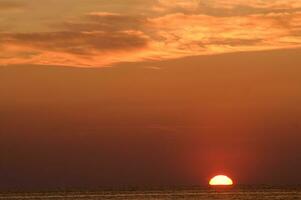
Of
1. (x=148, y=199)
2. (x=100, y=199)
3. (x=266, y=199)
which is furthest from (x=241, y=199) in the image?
(x=100, y=199)

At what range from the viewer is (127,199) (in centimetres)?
19725

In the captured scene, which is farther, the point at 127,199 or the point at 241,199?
the point at 127,199

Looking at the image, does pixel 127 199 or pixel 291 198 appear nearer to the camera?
pixel 291 198

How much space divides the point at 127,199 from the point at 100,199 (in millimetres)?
6368

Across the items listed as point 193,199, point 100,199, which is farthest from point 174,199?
point 100,199

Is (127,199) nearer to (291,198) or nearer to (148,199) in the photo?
(148,199)

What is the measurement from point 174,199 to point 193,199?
457 cm

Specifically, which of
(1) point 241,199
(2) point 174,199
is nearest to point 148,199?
(2) point 174,199

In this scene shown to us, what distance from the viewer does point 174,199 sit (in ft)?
626

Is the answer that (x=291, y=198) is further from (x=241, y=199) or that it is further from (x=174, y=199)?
(x=174, y=199)

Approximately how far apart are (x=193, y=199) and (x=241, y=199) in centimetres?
1099

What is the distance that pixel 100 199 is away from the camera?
199 m

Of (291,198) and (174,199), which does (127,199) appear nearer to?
(174,199)

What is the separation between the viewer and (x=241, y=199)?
182875mm
